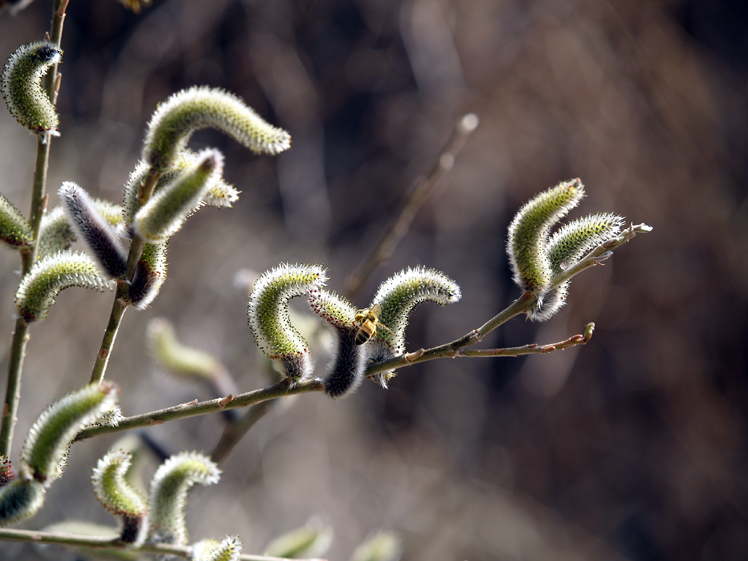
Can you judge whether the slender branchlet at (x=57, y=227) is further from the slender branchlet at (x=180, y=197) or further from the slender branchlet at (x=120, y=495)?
the slender branchlet at (x=120, y=495)

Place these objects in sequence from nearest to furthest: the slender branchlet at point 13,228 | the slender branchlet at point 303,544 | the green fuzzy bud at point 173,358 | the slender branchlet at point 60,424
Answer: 1. the slender branchlet at point 60,424
2. the slender branchlet at point 13,228
3. the slender branchlet at point 303,544
4. the green fuzzy bud at point 173,358

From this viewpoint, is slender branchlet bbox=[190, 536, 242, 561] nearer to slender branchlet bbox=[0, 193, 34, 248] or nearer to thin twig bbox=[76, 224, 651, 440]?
thin twig bbox=[76, 224, 651, 440]

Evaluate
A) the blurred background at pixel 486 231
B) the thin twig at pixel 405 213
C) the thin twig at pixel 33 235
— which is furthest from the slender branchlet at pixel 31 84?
the blurred background at pixel 486 231

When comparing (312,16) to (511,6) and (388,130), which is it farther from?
(511,6)

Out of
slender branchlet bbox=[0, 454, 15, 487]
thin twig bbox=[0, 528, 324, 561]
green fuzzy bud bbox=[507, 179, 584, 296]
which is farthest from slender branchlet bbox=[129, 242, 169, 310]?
green fuzzy bud bbox=[507, 179, 584, 296]

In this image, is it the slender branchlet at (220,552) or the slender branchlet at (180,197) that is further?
the slender branchlet at (220,552)

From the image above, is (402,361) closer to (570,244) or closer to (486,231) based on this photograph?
(570,244)

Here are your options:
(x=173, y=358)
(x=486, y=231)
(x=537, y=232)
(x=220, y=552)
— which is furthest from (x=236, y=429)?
(x=486, y=231)
